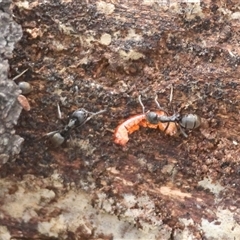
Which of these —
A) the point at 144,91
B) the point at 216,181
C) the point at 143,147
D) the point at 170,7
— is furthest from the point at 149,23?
the point at 216,181

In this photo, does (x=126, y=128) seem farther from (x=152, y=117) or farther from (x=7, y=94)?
(x=7, y=94)

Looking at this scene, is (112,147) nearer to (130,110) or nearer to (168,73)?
(130,110)

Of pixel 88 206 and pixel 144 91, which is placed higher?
pixel 144 91

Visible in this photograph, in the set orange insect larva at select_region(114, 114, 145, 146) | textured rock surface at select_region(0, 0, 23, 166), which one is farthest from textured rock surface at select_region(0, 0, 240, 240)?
textured rock surface at select_region(0, 0, 23, 166)

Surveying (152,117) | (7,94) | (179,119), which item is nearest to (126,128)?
(152,117)

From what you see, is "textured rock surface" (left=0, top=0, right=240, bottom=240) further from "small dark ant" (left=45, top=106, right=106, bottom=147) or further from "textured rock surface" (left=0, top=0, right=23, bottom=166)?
"textured rock surface" (left=0, top=0, right=23, bottom=166)

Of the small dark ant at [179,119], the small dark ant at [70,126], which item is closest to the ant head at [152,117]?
the small dark ant at [179,119]

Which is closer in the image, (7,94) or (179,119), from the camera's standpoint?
(7,94)
